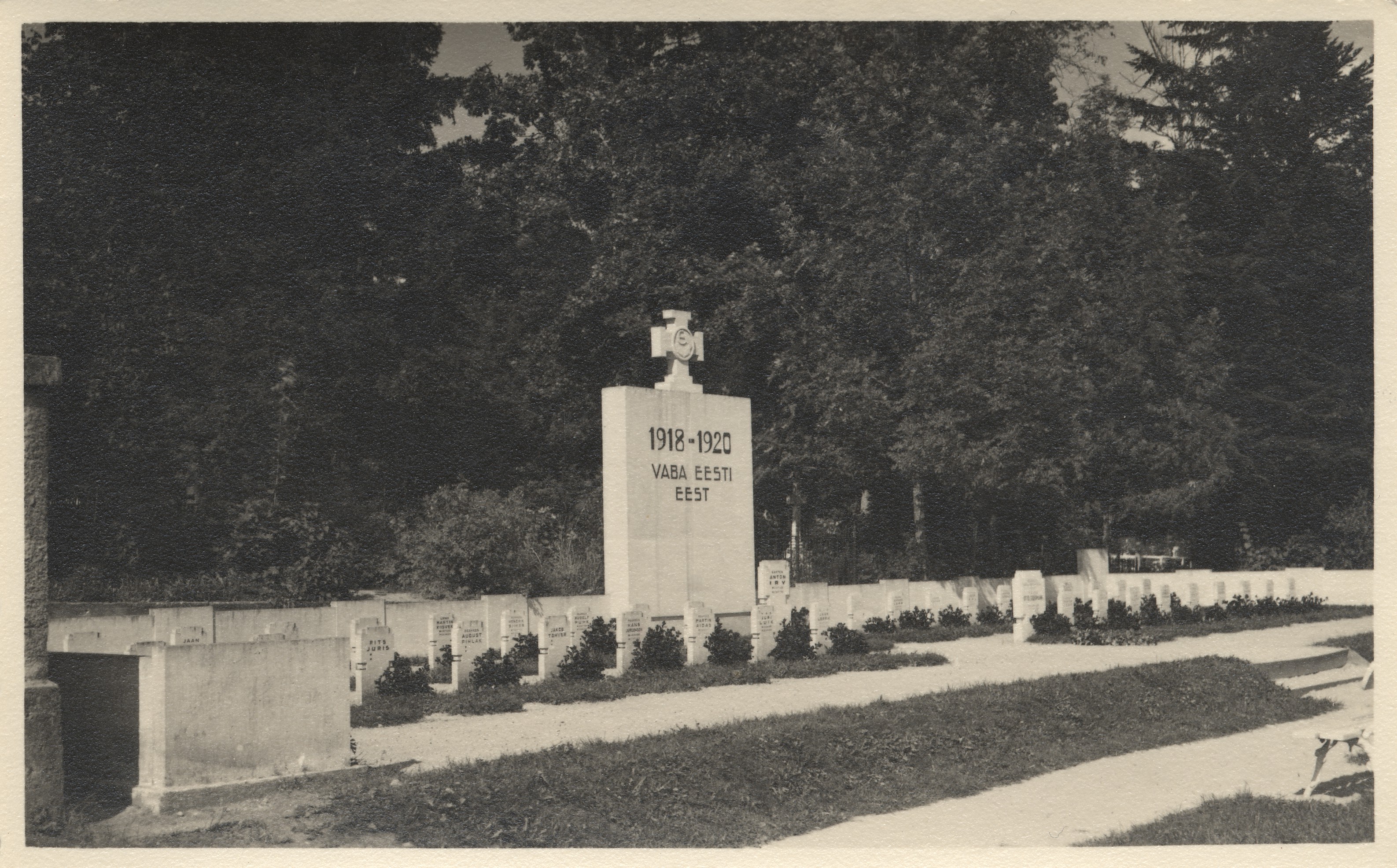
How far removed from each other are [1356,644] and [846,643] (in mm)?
8569

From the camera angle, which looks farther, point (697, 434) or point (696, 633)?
point (697, 434)

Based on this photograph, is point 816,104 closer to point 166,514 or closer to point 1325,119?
point 1325,119

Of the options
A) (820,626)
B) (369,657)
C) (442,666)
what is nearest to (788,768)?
(369,657)

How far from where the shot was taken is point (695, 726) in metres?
11.8

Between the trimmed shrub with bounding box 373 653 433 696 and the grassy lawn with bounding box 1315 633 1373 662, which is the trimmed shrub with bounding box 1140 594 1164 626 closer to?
the grassy lawn with bounding box 1315 633 1373 662

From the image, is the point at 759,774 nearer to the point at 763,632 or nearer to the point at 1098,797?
the point at 1098,797

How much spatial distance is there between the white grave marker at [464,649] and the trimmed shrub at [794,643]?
4410 mm

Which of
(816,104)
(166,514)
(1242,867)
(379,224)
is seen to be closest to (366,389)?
(379,224)

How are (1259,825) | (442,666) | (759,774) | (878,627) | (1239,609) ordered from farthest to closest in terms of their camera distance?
(1239,609), (878,627), (442,666), (759,774), (1259,825)

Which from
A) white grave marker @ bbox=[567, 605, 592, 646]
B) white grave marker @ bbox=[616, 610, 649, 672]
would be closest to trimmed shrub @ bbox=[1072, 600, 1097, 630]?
white grave marker @ bbox=[616, 610, 649, 672]

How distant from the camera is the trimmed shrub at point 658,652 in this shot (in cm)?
1642

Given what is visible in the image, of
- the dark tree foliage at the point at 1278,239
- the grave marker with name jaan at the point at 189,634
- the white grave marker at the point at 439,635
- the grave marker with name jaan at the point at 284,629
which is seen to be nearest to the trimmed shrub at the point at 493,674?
the white grave marker at the point at 439,635

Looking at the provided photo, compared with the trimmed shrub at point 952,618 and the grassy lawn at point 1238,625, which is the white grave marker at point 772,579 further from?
the trimmed shrub at point 952,618

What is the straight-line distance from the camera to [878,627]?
22.8 metres
